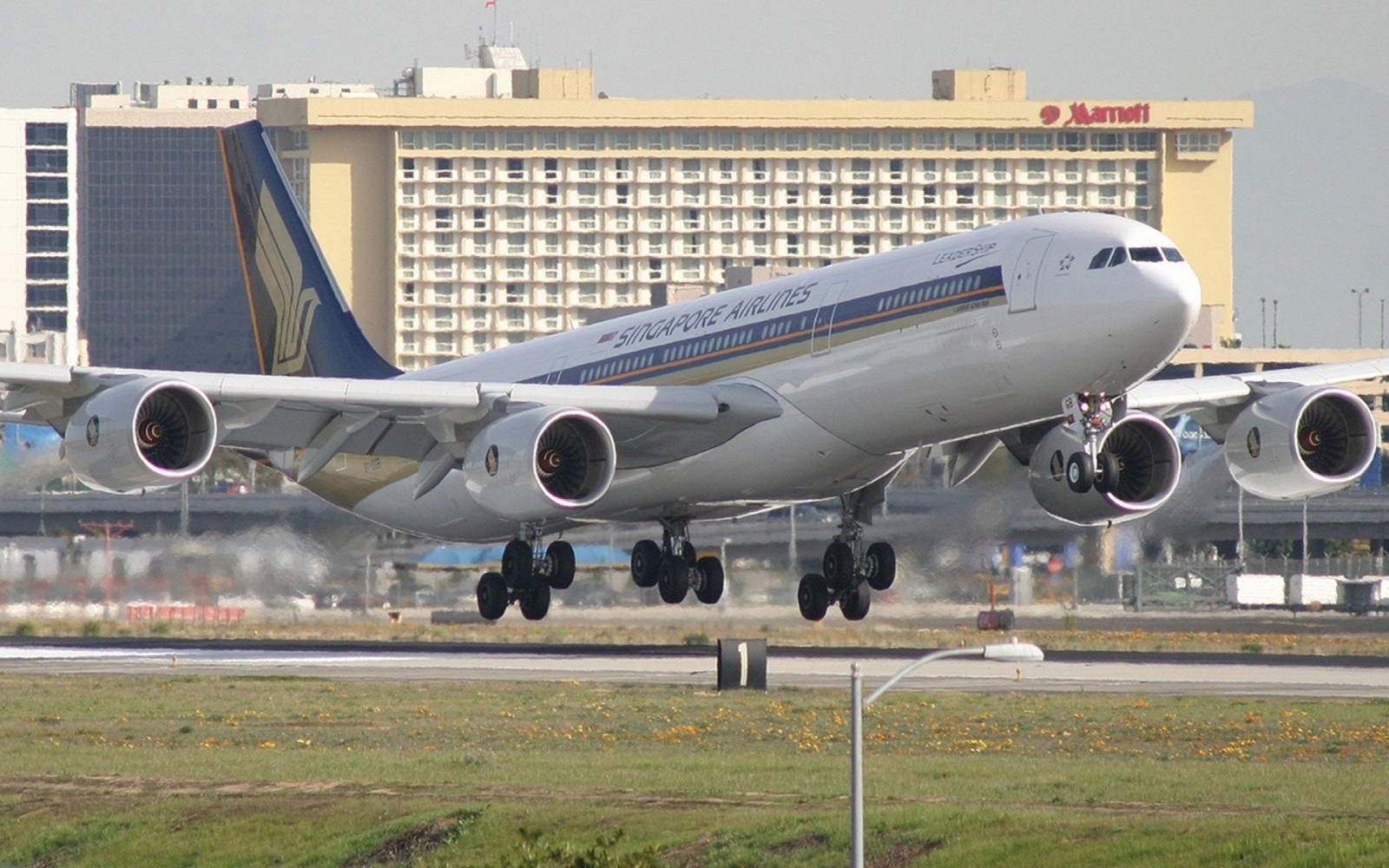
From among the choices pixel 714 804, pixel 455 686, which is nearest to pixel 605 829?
pixel 714 804

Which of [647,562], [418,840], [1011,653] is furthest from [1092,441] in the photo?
[1011,653]

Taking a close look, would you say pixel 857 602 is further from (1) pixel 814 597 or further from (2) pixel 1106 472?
(2) pixel 1106 472

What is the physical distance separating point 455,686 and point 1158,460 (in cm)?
1637

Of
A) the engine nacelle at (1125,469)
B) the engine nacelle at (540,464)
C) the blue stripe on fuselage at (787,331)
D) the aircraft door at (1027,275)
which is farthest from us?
the engine nacelle at (1125,469)

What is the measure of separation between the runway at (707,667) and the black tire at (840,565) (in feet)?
7.00

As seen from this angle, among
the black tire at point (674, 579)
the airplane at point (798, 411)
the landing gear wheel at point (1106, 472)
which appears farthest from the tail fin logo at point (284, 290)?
the landing gear wheel at point (1106, 472)

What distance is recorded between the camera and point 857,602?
5022cm

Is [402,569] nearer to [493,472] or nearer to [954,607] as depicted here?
[954,607]

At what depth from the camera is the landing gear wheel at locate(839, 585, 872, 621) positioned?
164 feet

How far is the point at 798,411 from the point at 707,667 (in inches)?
548

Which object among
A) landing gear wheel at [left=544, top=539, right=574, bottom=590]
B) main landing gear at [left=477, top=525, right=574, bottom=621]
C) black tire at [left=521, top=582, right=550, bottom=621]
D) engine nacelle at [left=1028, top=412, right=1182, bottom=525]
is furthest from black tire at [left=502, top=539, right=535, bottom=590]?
engine nacelle at [left=1028, top=412, right=1182, bottom=525]

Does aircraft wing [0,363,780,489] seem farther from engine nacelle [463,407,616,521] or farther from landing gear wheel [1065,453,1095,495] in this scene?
landing gear wheel [1065,453,1095,495]

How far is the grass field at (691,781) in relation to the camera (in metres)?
29.9

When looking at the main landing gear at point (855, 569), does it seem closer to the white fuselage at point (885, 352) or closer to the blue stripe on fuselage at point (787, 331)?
the white fuselage at point (885, 352)
